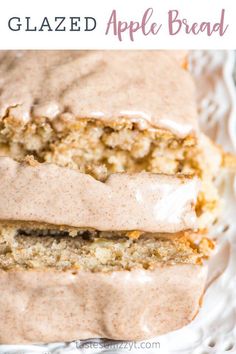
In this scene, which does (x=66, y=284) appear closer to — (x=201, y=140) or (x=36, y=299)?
(x=36, y=299)

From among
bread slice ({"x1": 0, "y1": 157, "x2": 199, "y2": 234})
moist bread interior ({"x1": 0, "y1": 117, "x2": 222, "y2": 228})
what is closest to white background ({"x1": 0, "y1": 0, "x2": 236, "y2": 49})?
moist bread interior ({"x1": 0, "y1": 117, "x2": 222, "y2": 228})

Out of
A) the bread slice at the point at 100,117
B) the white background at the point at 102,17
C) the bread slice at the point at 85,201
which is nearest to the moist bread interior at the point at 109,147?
the bread slice at the point at 100,117

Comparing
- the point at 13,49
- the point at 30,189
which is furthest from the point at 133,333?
the point at 13,49

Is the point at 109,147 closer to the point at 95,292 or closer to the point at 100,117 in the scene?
the point at 100,117

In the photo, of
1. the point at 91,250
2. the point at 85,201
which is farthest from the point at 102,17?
the point at 91,250

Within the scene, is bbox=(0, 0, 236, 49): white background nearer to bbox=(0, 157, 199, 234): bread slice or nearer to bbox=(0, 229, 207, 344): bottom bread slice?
bbox=(0, 157, 199, 234): bread slice
